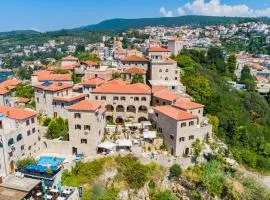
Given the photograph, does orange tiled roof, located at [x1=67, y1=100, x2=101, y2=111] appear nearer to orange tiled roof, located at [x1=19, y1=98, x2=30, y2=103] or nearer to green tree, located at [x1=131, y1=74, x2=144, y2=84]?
green tree, located at [x1=131, y1=74, x2=144, y2=84]

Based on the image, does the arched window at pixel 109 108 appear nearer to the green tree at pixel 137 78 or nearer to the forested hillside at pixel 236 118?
the green tree at pixel 137 78

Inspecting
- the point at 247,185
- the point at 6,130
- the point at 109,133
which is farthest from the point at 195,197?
the point at 6,130

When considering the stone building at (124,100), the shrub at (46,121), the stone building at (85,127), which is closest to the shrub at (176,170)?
the stone building at (85,127)

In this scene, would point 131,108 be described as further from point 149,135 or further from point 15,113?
point 15,113

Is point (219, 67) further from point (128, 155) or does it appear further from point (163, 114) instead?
point (128, 155)

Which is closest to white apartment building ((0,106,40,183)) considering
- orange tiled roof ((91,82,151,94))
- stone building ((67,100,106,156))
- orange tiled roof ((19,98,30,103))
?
stone building ((67,100,106,156))
